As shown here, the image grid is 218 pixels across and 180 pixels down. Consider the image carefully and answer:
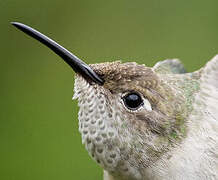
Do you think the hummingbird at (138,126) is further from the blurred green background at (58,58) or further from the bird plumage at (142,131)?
the blurred green background at (58,58)

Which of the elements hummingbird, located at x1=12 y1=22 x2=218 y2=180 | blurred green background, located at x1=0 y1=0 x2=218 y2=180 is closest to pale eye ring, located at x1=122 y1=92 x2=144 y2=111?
hummingbird, located at x1=12 y1=22 x2=218 y2=180

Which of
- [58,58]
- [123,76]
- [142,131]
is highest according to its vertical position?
[58,58]

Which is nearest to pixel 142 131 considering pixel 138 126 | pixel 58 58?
pixel 138 126

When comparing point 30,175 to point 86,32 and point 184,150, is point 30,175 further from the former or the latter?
point 184,150

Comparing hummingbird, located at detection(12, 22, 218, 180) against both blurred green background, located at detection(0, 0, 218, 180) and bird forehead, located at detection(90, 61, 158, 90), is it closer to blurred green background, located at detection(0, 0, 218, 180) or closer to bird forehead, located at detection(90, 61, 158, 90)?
bird forehead, located at detection(90, 61, 158, 90)

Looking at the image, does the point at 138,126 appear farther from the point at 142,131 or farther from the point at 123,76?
the point at 123,76

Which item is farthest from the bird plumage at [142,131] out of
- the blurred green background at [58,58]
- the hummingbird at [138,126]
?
the blurred green background at [58,58]

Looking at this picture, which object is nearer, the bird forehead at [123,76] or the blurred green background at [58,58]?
the bird forehead at [123,76]

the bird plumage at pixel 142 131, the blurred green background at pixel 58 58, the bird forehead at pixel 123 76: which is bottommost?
the bird plumage at pixel 142 131
